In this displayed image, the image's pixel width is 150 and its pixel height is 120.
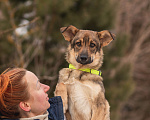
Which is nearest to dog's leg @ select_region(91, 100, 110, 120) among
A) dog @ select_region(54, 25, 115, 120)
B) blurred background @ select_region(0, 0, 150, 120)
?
dog @ select_region(54, 25, 115, 120)

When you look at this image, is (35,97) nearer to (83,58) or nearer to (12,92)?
(12,92)

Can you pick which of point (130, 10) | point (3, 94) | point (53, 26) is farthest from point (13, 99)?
point (130, 10)

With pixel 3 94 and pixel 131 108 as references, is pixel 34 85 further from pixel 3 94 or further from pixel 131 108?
pixel 131 108

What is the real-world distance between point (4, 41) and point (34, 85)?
24.2 ft

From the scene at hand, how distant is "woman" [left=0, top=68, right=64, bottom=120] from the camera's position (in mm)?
1833

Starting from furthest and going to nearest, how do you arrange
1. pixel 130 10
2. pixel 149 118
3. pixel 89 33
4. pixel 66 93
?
pixel 149 118 → pixel 130 10 → pixel 89 33 → pixel 66 93

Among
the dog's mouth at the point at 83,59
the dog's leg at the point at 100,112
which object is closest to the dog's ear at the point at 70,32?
the dog's mouth at the point at 83,59

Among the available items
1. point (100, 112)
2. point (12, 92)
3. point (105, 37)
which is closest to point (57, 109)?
point (100, 112)

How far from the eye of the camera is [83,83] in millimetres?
2273

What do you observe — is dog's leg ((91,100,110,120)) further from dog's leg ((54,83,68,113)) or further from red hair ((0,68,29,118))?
red hair ((0,68,29,118))

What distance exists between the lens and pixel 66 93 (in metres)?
2.27

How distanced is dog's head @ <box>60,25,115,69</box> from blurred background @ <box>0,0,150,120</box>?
9.70ft

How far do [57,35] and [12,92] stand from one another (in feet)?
20.5

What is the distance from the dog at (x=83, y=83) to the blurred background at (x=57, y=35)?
118 inches
